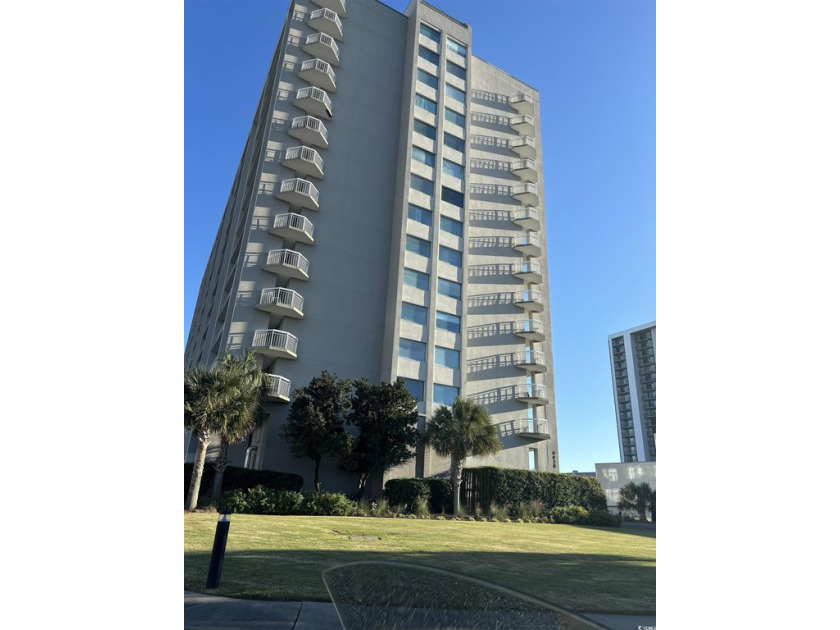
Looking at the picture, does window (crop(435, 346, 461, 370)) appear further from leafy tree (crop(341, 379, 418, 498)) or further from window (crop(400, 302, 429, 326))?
leafy tree (crop(341, 379, 418, 498))

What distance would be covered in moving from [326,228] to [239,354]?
752cm

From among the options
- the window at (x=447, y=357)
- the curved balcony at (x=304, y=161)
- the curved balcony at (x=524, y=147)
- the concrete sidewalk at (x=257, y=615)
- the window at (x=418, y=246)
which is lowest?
the concrete sidewalk at (x=257, y=615)

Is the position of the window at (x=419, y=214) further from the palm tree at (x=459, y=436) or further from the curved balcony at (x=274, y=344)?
the palm tree at (x=459, y=436)

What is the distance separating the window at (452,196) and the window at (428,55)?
27.8 ft

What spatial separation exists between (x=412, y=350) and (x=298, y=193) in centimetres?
931

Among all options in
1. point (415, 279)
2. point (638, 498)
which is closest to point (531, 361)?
point (415, 279)

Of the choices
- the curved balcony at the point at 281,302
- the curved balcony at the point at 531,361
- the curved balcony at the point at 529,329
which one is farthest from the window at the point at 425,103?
the curved balcony at the point at 531,361

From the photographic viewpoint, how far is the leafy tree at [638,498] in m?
29.2

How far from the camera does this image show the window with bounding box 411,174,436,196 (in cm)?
2791

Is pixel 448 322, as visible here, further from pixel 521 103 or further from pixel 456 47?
pixel 456 47
